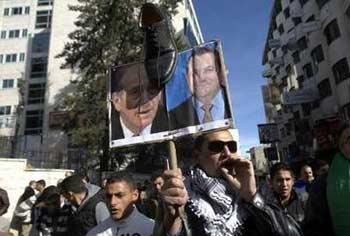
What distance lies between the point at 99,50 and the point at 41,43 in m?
24.6

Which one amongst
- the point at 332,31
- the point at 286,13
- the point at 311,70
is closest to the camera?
the point at 332,31

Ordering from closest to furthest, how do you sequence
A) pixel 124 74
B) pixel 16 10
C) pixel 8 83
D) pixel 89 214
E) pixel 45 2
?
1. pixel 124 74
2. pixel 89 214
3. pixel 8 83
4. pixel 45 2
5. pixel 16 10

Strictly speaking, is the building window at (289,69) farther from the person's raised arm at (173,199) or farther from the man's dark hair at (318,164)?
the person's raised arm at (173,199)

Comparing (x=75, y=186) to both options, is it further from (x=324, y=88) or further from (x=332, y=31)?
(x=324, y=88)

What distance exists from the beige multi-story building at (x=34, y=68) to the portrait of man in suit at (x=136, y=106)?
118 feet

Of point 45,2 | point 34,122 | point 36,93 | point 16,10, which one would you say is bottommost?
point 34,122

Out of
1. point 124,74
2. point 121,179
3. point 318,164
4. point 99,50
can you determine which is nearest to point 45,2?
point 99,50

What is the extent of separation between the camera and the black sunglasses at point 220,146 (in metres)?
2.35

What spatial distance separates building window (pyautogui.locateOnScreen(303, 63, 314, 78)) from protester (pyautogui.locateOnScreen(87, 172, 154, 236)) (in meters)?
32.3

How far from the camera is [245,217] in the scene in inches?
86.9

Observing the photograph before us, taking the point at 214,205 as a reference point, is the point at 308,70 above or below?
above

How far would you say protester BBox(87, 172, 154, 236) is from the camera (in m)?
3.21

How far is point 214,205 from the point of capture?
2.21 m

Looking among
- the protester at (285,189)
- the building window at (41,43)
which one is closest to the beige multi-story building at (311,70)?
the protester at (285,189)
